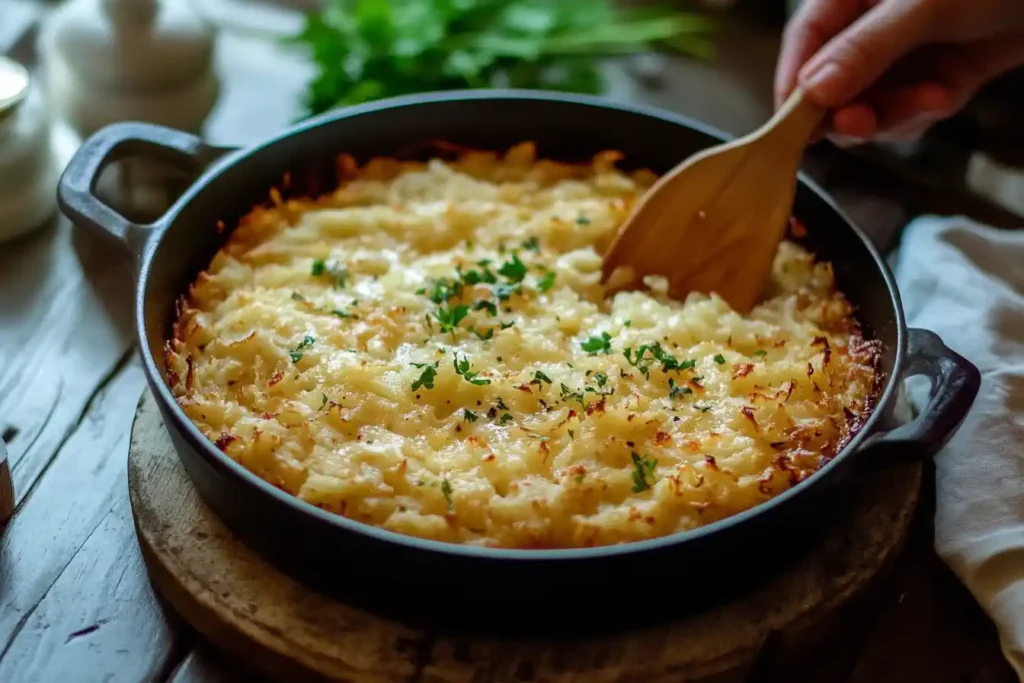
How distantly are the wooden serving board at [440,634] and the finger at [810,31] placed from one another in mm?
1181

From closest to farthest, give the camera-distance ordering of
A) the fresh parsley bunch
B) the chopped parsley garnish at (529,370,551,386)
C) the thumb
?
the chopped parsley garnish at (529,370,551,386) < the thumb < the fresh parsley bunch

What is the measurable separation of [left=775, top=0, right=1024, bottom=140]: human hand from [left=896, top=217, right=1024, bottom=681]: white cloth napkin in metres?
0.31

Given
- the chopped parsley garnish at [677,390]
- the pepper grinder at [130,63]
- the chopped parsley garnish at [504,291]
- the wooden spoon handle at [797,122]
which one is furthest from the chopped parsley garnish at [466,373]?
the pepper grinder at [130,63]

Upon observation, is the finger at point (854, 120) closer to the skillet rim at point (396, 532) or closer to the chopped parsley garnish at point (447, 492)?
the skillet rim at point (396, 532)

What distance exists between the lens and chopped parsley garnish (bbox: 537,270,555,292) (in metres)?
2.18

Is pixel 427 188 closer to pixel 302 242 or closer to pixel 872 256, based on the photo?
pixel 302 242

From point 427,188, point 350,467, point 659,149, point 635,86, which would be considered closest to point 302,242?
point 427,188

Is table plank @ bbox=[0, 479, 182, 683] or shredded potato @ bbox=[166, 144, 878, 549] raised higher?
shredded potato @ bbox=[166, 144, 878, 549]

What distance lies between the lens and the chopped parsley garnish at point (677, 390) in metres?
1.94

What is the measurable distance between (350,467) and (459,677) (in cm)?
38

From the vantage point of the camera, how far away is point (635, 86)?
3.34 m

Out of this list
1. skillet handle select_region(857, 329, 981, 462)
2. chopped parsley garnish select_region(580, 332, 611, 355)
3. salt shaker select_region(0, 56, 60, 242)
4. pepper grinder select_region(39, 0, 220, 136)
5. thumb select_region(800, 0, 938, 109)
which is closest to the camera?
skillet handle select_region(857, 329, 981, 462)

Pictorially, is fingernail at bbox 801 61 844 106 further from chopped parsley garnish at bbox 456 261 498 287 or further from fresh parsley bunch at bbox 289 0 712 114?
fresh parsley bunch at bbox 289 0 712 114

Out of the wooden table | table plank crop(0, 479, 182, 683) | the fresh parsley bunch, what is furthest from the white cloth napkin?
table plank crop(0, 479, 182, 683)
